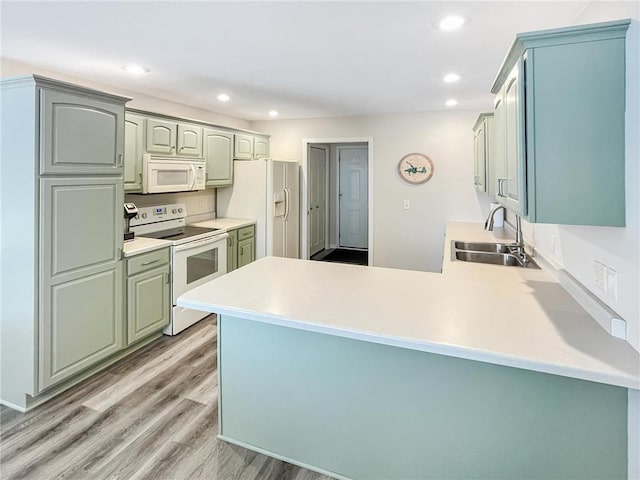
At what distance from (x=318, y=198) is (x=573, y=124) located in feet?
18.3

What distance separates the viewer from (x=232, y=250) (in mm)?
4387

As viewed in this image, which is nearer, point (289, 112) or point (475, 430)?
point (475, 430)

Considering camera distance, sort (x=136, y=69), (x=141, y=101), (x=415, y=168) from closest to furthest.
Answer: (x=136, y=69) < (x=141, y=101) < (x=415, y=168)

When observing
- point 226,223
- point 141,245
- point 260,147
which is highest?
point 260,147

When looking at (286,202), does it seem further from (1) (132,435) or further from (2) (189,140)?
(1) (132,435)

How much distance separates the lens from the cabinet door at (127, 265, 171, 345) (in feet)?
9.77

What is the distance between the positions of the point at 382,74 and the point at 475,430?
2.65 m

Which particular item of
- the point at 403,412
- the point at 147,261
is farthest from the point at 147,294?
the point at 403,412

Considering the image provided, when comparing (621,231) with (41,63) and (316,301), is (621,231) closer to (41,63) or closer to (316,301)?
(316,301)

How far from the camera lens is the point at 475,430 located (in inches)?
58.9

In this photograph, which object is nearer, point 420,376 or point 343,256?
point 420,376

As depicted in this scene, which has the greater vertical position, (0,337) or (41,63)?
(41,63)

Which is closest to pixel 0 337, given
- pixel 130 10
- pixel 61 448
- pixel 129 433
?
pixel 61 448

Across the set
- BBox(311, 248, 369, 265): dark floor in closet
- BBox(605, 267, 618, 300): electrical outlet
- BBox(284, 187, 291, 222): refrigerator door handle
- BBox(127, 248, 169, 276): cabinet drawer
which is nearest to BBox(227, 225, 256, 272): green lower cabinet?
BBox(284, 187, 291, 222): refrigerator door handle
